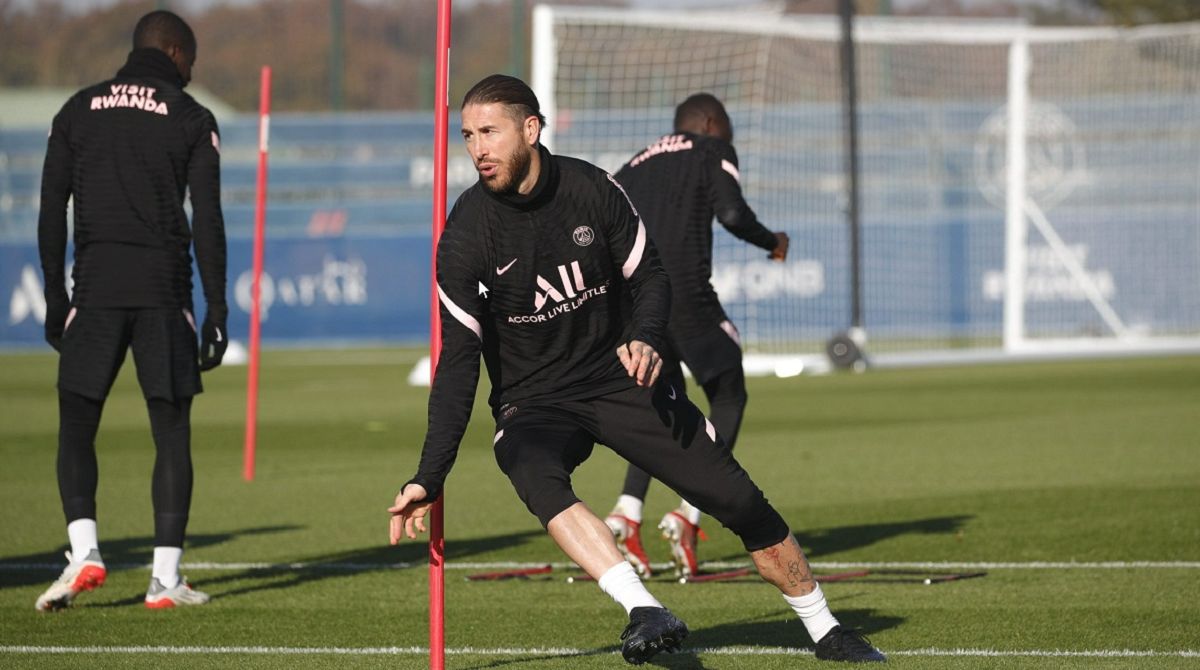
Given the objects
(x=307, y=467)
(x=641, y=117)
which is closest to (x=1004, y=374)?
(x=641, y=117)

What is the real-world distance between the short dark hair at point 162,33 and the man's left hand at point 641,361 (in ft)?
10.9

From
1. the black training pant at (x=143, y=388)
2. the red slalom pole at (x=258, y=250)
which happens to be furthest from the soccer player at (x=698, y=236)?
the red slalom pole at (x=258, y=250)

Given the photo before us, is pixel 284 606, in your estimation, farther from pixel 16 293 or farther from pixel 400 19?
pixel 400 19

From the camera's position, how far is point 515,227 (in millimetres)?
5570

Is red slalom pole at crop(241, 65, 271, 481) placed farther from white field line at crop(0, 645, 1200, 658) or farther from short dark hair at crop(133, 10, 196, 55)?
white field line at crop(0, 645, 1200, 658)

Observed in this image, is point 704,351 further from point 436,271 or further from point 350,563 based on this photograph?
point 436,271

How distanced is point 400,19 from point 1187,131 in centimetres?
2401

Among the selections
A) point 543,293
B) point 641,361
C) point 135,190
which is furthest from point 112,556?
point 641,361

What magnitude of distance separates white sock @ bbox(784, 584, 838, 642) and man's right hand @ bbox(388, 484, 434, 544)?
131 cm

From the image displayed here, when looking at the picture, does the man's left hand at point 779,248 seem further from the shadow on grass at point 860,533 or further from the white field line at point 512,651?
the white field line at point 512,651

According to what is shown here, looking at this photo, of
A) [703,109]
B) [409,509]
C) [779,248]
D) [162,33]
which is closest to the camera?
[409,509]

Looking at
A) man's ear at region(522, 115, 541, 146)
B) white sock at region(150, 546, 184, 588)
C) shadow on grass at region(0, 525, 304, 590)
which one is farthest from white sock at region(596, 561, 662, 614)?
shadow on grass at region(0, 525, 304, 590)

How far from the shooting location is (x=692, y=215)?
8641mm

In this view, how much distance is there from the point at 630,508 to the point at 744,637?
183 centimetres
